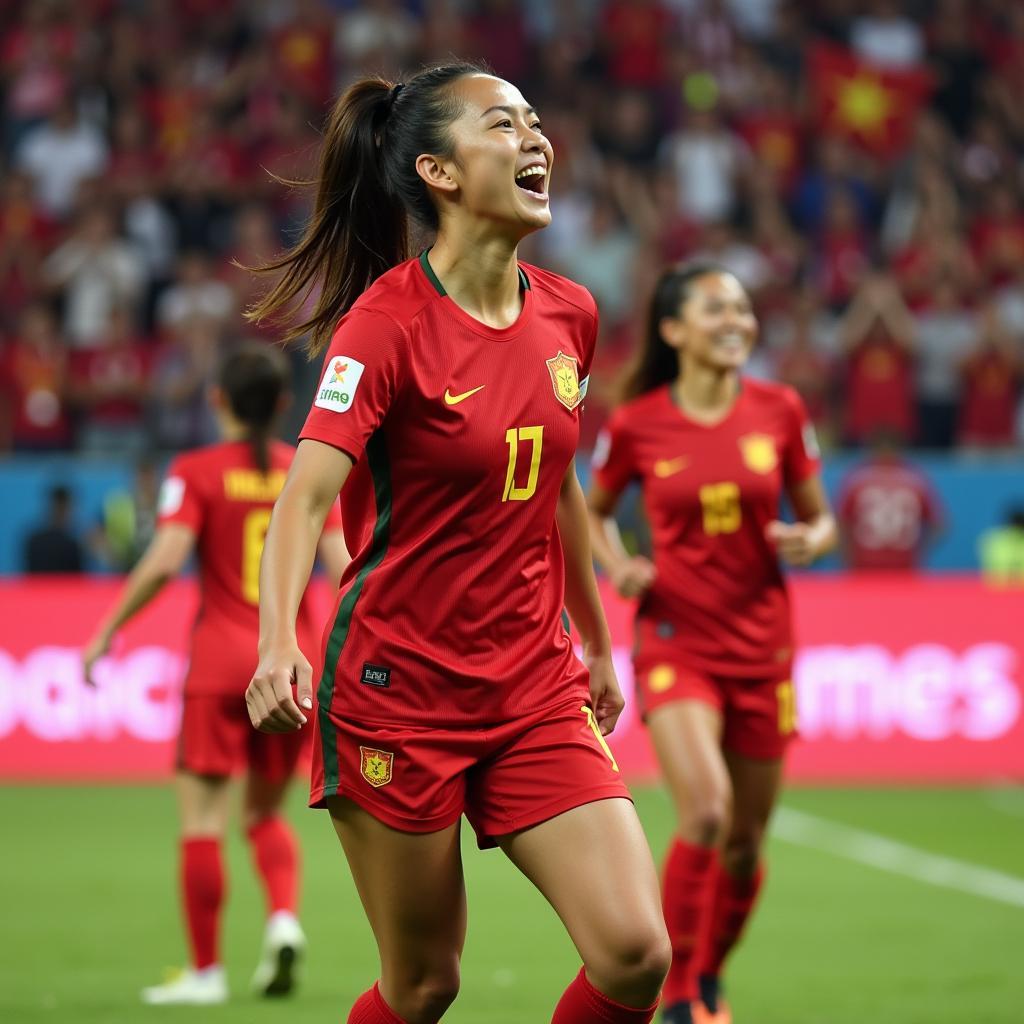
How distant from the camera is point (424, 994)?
14.0 ft

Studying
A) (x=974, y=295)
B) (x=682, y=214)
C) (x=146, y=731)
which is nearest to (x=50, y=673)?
(x=146, y=731)

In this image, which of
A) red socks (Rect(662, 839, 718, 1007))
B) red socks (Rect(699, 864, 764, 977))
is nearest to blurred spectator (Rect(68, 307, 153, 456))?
red socks (Rect(699, 864, 764, 977))

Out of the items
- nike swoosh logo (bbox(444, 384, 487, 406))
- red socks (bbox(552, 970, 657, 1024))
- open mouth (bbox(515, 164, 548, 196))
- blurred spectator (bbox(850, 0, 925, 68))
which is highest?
blurred spectator (bbox(850, 0, 925, 68))

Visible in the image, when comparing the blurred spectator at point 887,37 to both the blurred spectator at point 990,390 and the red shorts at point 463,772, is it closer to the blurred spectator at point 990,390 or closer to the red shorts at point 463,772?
the blurred spectator at point 990,390

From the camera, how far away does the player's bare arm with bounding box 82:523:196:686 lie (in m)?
7.14

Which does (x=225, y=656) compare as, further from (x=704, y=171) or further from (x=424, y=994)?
(x=704, y=171)

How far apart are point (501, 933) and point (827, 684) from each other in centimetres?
543

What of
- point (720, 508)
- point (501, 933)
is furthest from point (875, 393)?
point (720, 508)

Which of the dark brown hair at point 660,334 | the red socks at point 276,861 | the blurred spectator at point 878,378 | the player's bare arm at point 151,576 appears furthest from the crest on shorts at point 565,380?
the blurred spectator at point 878,378

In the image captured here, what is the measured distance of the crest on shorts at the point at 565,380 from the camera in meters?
4.33

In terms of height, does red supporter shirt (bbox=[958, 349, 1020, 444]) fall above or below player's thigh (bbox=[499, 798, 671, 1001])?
above

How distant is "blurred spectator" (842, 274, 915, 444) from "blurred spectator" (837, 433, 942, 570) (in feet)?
4.21

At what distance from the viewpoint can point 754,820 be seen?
669 cm

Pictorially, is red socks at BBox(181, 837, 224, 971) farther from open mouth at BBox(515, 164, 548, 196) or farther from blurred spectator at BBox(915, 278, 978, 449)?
blurred spectator at BBox(915, 278, 978, 449)
